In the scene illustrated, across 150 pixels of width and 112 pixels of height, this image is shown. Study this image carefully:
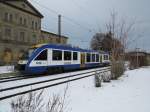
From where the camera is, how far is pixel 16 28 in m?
53.7

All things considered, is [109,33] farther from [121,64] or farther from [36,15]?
[36,15]

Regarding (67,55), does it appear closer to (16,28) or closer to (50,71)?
(50,71)

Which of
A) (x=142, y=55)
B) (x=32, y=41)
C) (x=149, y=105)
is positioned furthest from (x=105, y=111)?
(x=32, y=41)

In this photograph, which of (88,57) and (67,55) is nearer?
(67,55)

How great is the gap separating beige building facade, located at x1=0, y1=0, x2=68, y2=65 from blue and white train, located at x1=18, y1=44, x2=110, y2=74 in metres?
19.5

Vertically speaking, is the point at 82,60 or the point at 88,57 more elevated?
the point at 88,57

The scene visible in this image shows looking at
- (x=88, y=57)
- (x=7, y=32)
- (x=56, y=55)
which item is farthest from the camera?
(x=7, y=32)

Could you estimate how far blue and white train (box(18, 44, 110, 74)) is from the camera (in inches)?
776

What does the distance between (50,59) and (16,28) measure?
3478cm

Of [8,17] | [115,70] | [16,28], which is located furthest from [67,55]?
[16,28]

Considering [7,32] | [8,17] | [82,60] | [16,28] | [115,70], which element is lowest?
[115,70]

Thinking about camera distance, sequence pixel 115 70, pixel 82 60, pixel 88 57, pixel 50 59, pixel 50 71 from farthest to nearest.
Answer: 1. pixel 88 57
2. pixel 82 60
3. pixel 50 71
4. pixel 50 59
5. pixel 115 70

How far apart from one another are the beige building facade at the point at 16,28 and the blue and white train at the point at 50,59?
770 inches

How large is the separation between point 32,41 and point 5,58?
13639 millimetres
